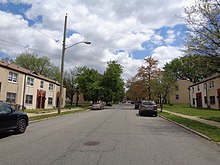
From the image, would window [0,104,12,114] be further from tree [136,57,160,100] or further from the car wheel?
tree [136,57,160,100]

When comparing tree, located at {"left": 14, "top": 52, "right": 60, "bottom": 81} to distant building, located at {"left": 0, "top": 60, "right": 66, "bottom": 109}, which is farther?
tree, located at {"left": 14, "top": 52, "right": 60, "bottom": 81}

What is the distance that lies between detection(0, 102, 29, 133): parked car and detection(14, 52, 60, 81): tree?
51274 mm

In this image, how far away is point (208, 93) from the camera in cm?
3944

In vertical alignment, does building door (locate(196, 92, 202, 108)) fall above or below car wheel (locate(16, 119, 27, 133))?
above

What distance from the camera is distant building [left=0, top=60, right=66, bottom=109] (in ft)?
88.4

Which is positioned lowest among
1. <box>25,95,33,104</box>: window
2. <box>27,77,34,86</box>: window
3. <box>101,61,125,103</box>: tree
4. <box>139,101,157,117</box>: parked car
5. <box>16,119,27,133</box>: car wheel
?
<box>16,119,27,133</box>: car wheel

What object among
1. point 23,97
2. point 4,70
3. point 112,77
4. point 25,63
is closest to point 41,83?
point 23,97

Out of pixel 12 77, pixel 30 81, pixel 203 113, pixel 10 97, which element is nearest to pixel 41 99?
pixel 30 81

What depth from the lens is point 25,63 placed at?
60.1 m

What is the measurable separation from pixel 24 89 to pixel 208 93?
31.6m

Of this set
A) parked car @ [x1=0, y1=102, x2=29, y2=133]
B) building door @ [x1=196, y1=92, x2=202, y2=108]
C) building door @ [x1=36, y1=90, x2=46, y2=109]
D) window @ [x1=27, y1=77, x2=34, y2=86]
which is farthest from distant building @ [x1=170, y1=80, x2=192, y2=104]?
parked car @ [x1=0, y1=102, x2=29, y2=133]

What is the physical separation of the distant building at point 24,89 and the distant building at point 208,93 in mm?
27887

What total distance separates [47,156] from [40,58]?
197 feet

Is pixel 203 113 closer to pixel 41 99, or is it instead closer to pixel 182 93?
pixel 41 99
